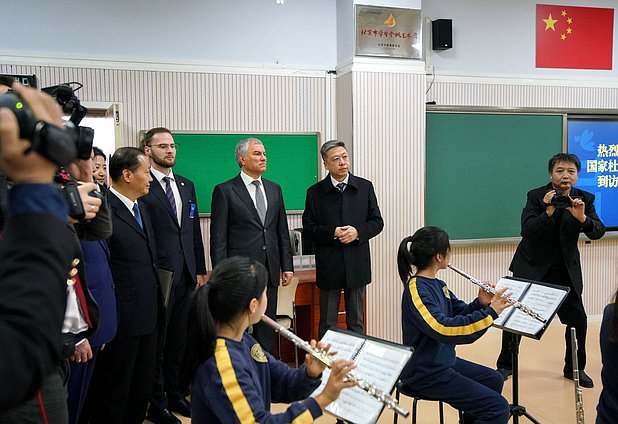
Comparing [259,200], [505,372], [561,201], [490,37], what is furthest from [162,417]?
[490,37]

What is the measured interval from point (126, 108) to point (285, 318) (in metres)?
2.05

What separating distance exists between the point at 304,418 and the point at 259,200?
2.25m

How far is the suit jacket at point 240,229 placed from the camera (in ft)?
12.0

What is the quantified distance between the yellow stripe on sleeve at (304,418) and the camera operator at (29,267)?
3.43ft

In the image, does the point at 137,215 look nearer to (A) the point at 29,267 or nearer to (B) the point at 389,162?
(A) the point at 29,267

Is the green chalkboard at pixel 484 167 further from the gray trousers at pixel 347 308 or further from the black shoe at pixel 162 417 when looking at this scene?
the black shoe at pixel 162 417

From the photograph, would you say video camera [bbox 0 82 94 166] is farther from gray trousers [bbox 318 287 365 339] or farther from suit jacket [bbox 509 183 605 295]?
suit jacket [bbox 509 183 605 295]

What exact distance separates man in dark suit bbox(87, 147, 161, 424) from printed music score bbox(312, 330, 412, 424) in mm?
1098

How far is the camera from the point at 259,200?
3.78 metres

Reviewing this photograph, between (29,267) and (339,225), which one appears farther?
(339,225)

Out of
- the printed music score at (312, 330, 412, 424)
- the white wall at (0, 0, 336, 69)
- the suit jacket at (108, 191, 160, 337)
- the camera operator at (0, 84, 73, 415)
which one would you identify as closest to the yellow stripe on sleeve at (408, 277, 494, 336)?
the printed music score at (312, 330, 412, 424)

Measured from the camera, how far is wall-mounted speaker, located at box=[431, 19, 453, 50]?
194 inches

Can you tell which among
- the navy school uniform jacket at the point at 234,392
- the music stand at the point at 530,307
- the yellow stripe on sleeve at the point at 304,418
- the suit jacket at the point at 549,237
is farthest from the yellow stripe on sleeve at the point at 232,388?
the suit jacket at the point at 549,237

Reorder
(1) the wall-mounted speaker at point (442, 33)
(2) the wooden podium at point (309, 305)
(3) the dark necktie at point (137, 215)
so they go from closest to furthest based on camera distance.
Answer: (3) the dark necktie at point (137, 215) → (2) the wooden podium at point (309, 305) → (1) the wall-mounted speaker at point (442, 33)
